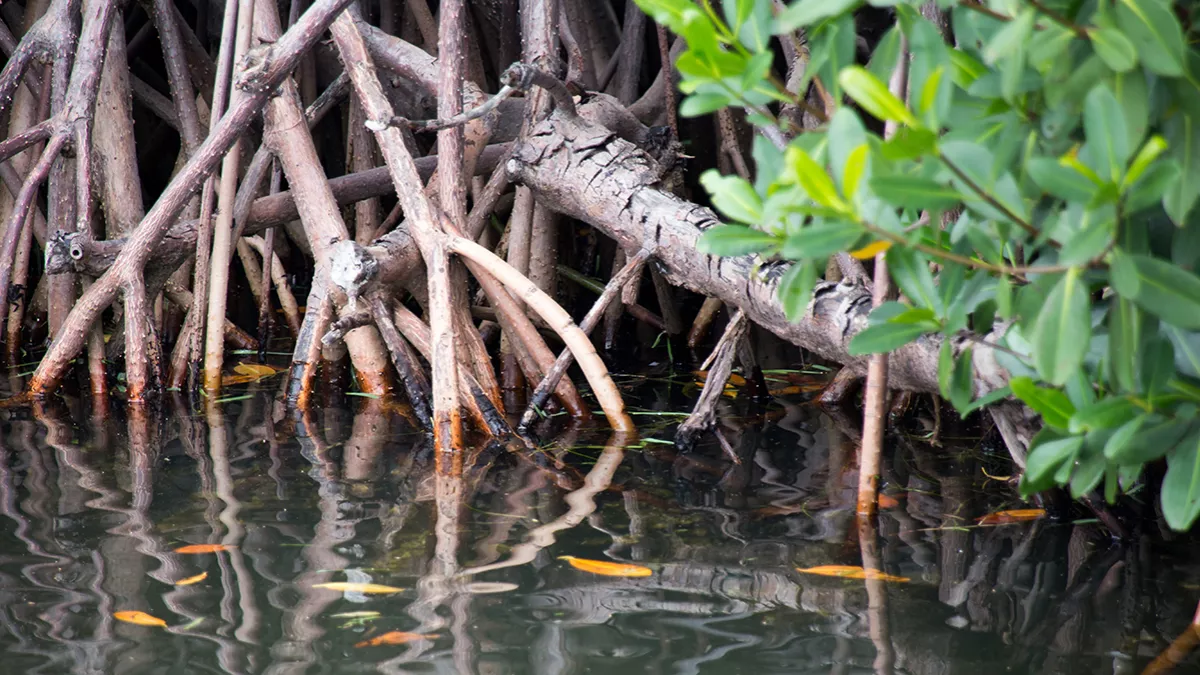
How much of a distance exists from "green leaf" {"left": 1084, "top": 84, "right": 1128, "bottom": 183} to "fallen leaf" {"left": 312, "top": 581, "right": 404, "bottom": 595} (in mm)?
1543

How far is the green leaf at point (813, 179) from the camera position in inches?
43.5

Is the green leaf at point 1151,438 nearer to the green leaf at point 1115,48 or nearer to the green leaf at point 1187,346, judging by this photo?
the green leaf at point 1187,346

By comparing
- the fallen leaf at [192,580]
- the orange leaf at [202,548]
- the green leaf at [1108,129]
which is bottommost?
the fallen leaf at [192,580]

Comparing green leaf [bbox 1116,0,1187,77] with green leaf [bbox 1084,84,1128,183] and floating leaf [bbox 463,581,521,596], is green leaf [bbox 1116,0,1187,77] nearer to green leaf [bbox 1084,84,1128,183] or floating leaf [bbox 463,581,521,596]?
green leaf [bbox 1084,84,1128,183]

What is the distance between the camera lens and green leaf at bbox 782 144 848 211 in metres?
1.11

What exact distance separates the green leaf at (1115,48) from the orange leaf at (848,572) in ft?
4.38

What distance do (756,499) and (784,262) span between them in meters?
0.66

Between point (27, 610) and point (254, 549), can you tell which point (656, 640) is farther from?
point (27, 610)

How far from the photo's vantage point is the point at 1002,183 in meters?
1.17

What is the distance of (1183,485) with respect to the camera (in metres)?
1.42

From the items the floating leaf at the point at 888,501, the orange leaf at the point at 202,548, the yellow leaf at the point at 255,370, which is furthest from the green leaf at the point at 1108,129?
the yellow leaf at the point at 255,370

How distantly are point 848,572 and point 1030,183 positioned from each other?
117 cm

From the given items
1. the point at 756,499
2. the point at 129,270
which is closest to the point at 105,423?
the point at 129,270

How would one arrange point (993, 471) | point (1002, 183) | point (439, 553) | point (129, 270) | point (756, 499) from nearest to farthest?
point (1002, 183) < point (439, 553) < point (756, 499) < point (993, 471) < point (129, 270)
